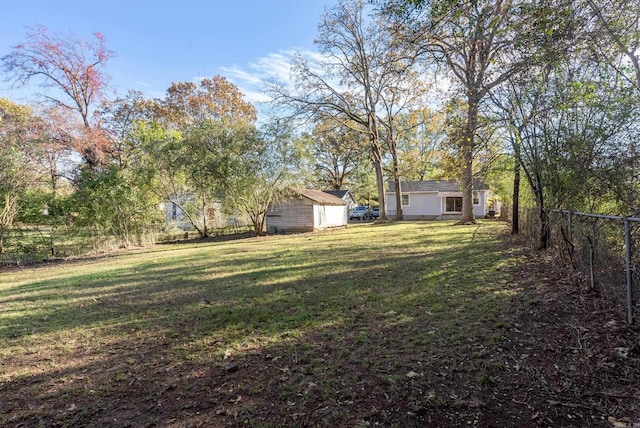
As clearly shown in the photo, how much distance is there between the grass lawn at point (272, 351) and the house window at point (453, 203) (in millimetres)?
26870

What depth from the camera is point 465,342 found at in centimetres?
350

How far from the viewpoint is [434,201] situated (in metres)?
32.8

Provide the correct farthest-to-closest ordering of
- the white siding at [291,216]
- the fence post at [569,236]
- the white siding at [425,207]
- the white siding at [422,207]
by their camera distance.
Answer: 1. the white siding at [422,207]
2. the white siding at [425,207]
3. the white siding at [291,216]
4. the fence post at [569,236]

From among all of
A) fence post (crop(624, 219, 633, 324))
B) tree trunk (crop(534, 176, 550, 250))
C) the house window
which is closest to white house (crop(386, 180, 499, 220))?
the house window

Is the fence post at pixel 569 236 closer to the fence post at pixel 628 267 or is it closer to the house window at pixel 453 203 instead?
the fence post at pixel 628 267

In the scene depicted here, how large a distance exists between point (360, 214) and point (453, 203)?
1032 centimetres

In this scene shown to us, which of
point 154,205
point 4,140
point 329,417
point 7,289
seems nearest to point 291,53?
point 154,205

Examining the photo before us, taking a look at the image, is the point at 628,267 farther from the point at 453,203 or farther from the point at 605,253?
the point at 453,203

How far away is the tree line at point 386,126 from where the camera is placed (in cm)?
459

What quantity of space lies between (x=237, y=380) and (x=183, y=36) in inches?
776

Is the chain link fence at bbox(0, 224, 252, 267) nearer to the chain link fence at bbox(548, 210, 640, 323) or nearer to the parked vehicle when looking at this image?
the chain link fence at bbox(548, 210, 640, 323)

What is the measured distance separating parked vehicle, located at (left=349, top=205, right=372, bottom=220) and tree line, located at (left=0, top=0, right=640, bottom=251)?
18.7 feet

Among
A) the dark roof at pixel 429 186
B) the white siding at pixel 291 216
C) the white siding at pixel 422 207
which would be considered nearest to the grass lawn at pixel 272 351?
the white siding at pixel 291 216

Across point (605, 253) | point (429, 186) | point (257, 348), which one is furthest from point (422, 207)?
point (257, 348)
